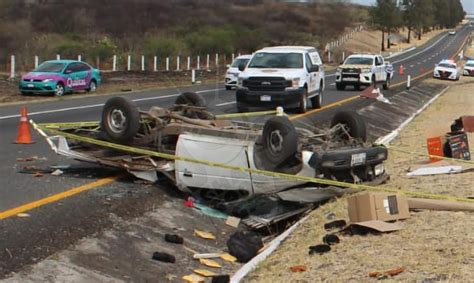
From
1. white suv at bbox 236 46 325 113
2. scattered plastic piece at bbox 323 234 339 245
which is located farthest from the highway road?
white suv at bbox 236 46 325 113

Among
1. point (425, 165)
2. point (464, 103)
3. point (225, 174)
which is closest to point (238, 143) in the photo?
point (225, 174)

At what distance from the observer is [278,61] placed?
20.2 m

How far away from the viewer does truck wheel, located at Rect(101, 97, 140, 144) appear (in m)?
8.46

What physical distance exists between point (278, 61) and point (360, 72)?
12525mm

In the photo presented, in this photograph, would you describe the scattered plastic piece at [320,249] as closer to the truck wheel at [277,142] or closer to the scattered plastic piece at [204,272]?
the scattered plastic piece at [204,272]

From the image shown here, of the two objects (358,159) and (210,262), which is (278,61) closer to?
(358,159)

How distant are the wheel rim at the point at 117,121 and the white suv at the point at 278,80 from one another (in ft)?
35.0

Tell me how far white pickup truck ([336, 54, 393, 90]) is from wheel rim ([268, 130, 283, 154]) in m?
24.8

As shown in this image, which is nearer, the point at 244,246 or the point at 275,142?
the point at 244,246

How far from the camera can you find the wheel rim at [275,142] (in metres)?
7.51

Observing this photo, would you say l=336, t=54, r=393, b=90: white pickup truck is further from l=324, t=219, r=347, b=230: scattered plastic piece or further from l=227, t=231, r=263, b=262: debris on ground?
l=227, t=231, r=263, b=262: debris on ground

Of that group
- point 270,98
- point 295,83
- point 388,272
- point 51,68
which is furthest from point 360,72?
point 388,272

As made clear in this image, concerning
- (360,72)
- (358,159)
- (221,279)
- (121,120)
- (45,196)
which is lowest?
(221,279)

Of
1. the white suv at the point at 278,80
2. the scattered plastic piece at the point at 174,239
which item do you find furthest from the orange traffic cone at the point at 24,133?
the white suv at the point at 278,80
